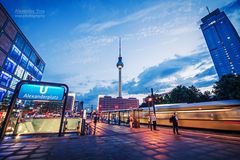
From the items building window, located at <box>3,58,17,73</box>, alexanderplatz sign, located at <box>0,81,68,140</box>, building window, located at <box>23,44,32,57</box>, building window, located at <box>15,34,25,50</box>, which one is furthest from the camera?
building window, located at <box>23,44,32,57</box>

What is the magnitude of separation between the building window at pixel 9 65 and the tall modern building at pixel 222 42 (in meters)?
148

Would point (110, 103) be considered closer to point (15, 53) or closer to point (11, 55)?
point (15, 53)

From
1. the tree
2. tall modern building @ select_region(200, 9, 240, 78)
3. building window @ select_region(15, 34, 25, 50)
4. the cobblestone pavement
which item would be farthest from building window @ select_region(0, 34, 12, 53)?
tall modern building @ select_region(200, 9, 240, 78)

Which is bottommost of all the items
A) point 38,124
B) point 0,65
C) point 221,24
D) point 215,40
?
point 38,124

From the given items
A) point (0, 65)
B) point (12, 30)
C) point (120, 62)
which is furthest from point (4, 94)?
point (120, 62)

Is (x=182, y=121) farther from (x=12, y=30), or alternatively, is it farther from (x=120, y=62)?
(x=120, y=62)

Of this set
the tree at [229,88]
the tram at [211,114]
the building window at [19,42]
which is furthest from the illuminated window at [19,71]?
the tree at [229,88]

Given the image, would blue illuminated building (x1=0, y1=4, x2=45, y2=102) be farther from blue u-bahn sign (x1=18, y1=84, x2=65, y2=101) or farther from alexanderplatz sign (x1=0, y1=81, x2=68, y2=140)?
blue u-bahn sign (x1=18, y1=84, x2=65, y2=101)

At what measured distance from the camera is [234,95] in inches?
739

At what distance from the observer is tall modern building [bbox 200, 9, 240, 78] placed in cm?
10754

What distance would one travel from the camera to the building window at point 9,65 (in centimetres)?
2977

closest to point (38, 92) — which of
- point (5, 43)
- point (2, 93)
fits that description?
point (2, 93)

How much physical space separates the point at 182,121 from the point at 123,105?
12335 cm

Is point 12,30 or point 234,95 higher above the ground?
point 12,30
